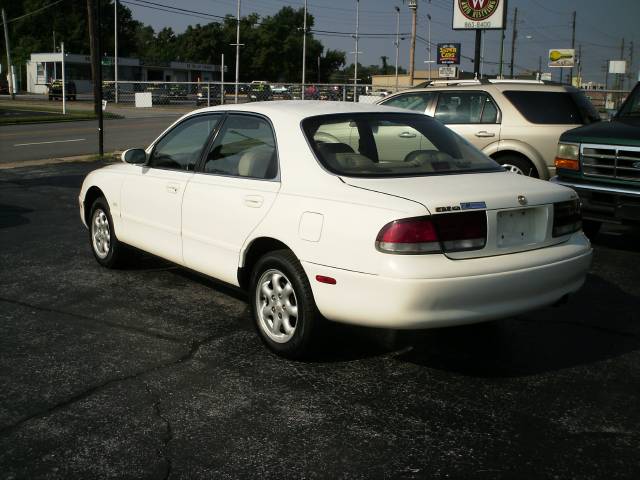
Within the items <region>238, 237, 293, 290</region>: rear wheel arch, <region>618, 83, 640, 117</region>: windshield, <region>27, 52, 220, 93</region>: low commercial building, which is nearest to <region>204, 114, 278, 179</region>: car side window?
<region>238, 237, 293, 290</region>: rear wheel arch

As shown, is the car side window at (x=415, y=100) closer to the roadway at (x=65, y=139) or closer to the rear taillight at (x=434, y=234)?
the rear taillight at (x=434, y=234)

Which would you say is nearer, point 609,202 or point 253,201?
point 253,201

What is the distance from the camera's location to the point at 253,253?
16.0 ft

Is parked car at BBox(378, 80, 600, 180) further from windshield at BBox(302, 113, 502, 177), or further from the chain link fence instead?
the chain link fence

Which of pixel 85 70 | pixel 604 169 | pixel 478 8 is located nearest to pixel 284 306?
pixel 604 169

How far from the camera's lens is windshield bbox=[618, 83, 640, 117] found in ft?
28.8

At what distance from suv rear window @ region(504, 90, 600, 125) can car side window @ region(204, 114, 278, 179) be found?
597 centimetres

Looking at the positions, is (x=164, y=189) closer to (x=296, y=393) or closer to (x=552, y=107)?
(x=296, y=393)

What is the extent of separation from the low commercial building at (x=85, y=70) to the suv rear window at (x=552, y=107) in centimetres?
5853

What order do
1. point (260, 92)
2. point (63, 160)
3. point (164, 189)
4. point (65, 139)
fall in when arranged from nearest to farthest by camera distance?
point (164, 189), point (63, 160), point (65, 139), point (260, 92)

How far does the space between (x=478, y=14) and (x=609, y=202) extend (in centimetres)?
1781

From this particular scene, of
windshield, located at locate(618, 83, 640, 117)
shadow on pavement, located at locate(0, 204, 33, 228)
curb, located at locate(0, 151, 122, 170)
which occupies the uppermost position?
windshield, located at locate(618, 83, 640, 117)

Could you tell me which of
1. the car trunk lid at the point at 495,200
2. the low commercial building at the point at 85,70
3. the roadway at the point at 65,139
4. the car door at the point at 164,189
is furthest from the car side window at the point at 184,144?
the low commercial building at the point at 85,70

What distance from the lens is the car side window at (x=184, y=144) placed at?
5586 millimetres
